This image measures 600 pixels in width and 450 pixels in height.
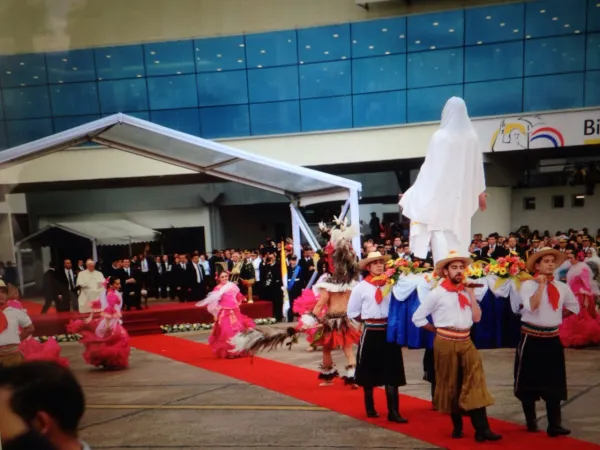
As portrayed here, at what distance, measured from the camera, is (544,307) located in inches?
128

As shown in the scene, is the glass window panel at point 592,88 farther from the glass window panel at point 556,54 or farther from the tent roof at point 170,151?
the tent roof at point 170,151

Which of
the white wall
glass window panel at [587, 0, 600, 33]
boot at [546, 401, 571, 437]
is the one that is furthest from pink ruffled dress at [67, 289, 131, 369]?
glass window panel at [587, 0, 600, 33]

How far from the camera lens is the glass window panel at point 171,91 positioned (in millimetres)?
3080

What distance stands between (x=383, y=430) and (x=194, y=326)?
2.89 meters

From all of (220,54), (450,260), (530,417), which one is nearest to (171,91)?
(220,54)

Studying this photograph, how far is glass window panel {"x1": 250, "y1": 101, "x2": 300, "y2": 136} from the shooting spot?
353 centimetres

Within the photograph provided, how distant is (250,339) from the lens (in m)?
3.96

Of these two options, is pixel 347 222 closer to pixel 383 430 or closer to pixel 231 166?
pixel 231 166

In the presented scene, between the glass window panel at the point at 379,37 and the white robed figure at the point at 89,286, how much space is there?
7.39ft

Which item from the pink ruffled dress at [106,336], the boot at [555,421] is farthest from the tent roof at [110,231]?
the boot at [555,421]

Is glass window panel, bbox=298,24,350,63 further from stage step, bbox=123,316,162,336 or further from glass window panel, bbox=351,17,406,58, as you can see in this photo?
stage step, bbox=123,316,162,336

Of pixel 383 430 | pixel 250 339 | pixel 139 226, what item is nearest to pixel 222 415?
pixel 250 339

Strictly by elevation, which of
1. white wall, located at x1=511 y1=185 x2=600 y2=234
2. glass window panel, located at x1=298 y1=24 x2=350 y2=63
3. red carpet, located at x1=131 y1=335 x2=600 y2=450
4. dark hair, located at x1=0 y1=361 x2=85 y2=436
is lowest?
red carpet, located at x1=131 y1=335 x2=600 y2=450

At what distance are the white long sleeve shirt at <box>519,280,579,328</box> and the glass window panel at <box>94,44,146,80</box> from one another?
2.90 metres
